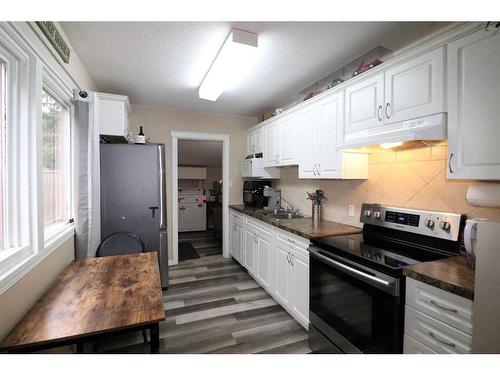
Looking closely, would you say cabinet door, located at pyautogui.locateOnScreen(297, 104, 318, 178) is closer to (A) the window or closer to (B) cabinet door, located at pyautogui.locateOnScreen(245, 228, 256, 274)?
(B) cabinet door, located at pyautogui.locateOnScreen(245, 228, 256, 274)

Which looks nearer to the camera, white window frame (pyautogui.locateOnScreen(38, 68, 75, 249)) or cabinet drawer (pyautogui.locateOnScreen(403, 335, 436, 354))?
cabinet drawer (pyautogui.locateOnScreen(403, 335, 436, 354))

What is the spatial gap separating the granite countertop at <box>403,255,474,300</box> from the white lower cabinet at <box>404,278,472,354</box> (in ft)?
0.11

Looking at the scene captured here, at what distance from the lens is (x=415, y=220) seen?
1.61m

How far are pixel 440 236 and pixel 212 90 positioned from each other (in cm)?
234

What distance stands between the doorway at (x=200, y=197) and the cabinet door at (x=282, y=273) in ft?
5.51

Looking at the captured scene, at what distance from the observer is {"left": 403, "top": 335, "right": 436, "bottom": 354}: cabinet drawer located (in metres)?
1.10

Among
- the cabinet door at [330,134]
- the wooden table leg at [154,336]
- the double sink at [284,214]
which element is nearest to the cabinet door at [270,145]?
the double sink at [284,214]

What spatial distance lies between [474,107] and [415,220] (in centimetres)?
76

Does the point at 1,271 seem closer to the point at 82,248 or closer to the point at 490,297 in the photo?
the point at 82,248

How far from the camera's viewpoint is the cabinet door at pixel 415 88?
1.32m

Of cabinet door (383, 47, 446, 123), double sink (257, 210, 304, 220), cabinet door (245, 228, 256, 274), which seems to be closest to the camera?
cabinet door (383, 47, 446, 123)

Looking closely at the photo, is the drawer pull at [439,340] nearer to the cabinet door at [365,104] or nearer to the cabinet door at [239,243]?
the cabinet door at [365,104]

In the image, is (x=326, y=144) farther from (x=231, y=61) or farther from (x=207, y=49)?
(x=207, y=49)

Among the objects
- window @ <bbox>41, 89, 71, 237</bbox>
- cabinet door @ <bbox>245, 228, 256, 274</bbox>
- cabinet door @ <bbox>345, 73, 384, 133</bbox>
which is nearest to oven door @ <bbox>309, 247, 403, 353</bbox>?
cabinet door @ <bbox>345, 73, 384, 133</bbox>
